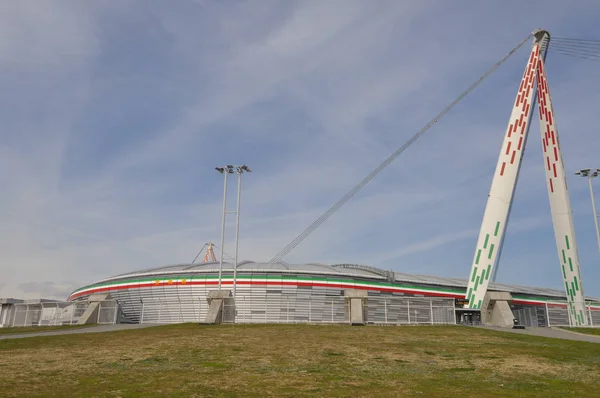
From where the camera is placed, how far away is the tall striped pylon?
46.7 meters

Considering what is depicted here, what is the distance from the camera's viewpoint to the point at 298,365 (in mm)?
16922

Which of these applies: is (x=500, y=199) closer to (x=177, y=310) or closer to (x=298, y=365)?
(x=298, y=365)

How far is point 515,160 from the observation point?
48.2 m

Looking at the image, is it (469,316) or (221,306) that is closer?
(221,306)

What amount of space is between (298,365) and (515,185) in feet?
128

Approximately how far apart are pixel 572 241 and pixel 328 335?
35.8 metres

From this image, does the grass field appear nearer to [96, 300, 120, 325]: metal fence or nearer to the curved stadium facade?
[96, 300, 120, 325]: metal fence

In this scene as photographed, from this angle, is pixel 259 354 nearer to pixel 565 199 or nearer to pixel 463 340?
pixel 463 340

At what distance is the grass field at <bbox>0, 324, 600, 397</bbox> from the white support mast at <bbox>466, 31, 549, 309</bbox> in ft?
66.1

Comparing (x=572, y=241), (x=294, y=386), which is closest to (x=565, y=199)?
(x=572, y=241)

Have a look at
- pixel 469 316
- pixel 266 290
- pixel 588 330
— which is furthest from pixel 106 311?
pixel 588 330

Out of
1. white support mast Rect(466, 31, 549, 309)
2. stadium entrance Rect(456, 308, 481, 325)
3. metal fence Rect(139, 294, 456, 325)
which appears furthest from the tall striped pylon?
metal fence Rect(139, 294, 456, 325)

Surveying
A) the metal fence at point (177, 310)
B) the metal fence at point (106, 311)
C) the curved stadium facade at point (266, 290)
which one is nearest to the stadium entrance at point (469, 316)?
the curved stadium facade at point (266, 290)

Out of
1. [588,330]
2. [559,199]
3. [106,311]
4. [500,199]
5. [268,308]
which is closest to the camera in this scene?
[588,330]
